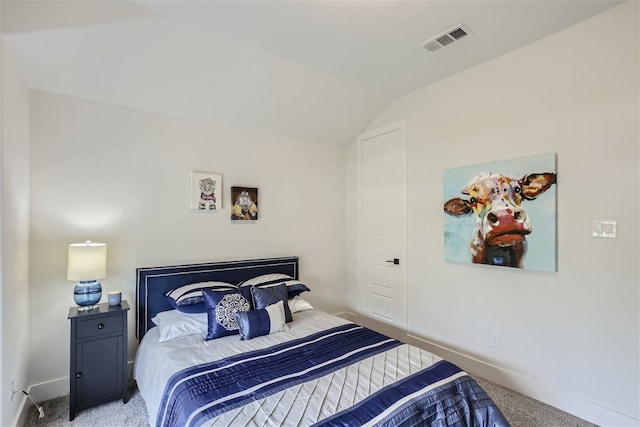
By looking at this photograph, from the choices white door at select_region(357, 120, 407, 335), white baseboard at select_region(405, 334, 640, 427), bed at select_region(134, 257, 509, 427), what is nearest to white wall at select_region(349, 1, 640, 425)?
white baseboard at select_region(405, 334, 640, 427)

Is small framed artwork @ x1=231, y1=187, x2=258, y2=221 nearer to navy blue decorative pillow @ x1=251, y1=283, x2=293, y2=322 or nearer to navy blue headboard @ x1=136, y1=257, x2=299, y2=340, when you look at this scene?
navy blue headboard @ x1=136, y1=257, x2=299, y2=340

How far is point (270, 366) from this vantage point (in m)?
1.94

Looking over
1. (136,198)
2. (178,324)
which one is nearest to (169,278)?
(178,324)

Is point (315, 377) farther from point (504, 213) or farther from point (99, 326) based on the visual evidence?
point (504, 213)

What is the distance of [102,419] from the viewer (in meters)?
2.15

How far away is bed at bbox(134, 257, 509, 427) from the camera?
59.9 inches

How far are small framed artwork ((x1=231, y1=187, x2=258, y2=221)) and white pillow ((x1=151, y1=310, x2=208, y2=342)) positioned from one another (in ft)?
3.50

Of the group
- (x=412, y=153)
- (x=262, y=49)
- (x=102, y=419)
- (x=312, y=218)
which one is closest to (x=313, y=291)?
(x=312, y=218)

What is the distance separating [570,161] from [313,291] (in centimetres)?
282

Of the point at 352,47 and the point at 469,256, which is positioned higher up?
the point at 352,47

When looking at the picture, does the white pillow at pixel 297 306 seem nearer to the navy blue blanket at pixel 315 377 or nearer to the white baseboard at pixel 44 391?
the navy blue blanket at pixel 315 377

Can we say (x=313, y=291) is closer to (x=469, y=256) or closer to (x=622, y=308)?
(x=469, y=256)

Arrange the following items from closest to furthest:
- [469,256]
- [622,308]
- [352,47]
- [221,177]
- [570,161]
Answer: [622,308] → [570,161] → [352,47] → [469,256] → [221,177]

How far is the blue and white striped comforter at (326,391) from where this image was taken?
58.0 inches
